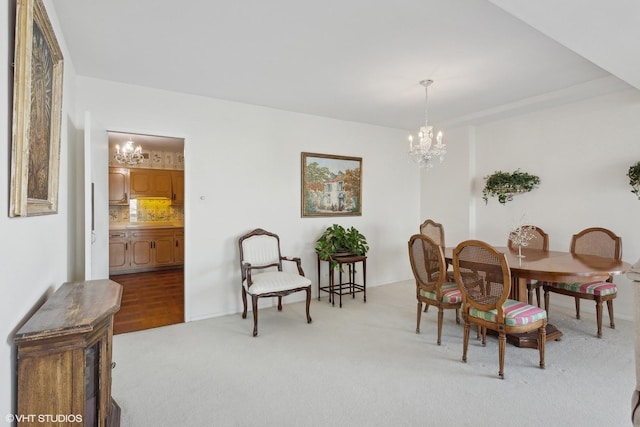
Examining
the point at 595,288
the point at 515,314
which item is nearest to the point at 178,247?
the point at 515,314

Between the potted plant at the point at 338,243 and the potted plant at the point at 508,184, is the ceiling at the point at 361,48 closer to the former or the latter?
the potted plant at the point at 508,184

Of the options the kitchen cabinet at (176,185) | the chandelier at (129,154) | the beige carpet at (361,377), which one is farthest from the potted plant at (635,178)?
the kitchen cabinet at (176,185)

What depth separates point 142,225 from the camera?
21.5 ft

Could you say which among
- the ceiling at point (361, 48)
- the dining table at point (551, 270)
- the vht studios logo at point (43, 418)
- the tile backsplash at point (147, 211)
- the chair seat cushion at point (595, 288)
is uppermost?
the ceiling at point (361, 48)

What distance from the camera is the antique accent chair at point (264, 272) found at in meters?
3.31

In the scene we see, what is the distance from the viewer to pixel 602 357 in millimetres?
2693

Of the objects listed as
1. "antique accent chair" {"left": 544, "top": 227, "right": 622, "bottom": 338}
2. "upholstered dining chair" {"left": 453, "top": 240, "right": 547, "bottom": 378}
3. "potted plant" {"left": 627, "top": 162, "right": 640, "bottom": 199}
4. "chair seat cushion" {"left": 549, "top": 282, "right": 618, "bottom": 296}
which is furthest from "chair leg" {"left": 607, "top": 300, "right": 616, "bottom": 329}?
"upholstered dining chair" {"left": 453, "top": 240, "right": 547, "bottom": 378}

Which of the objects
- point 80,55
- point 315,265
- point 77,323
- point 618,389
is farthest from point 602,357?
point 80,55

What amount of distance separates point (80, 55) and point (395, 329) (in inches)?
152

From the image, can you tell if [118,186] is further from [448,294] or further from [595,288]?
[595,288]

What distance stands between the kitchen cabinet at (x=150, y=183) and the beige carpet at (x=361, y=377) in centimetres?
404

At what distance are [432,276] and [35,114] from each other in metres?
3.04

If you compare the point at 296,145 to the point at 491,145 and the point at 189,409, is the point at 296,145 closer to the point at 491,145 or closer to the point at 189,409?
the point at 491,145

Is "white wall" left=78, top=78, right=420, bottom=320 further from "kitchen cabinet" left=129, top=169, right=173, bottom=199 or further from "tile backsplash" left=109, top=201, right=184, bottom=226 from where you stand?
"tile backsplash" left=109, top=201, right=184, bottom=226
